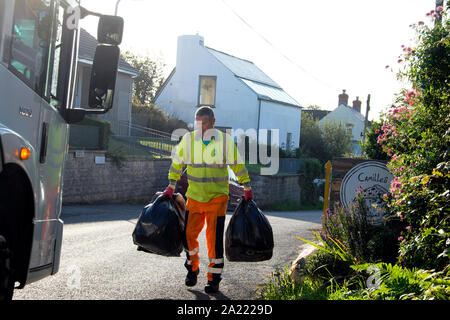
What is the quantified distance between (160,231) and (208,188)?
663mm

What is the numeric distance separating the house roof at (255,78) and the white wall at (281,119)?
417 mm

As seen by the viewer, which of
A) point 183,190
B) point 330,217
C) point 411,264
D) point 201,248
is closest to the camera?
point 411,264

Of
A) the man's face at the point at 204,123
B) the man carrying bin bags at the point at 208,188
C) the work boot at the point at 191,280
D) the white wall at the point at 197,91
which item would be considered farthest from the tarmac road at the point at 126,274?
the white wall at the point at 197,91

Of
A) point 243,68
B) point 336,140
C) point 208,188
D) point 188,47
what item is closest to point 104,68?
point 208,188

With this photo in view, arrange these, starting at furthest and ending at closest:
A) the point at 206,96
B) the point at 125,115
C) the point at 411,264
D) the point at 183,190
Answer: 1. the point at 206,96
2. the point at 125,115
3. the point at 183,190
4. the point at 411,264

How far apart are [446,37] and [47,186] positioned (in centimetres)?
376

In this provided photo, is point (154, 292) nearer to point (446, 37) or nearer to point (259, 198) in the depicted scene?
point (446, 37)

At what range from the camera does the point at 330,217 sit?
6836 mm

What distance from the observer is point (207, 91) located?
113 feet

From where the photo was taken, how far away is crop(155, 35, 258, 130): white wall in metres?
33.2

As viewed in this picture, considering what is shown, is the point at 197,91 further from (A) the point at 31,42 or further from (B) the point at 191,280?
(A) the point at 31,42

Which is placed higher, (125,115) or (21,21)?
(125,115)

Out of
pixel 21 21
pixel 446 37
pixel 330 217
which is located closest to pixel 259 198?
pixel 330 217

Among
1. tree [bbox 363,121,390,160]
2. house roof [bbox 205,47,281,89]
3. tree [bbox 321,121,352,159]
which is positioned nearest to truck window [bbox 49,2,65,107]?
tree [bbox 363,121,390,160]
